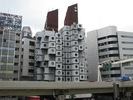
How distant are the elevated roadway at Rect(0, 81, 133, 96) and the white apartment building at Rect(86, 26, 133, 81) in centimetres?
4327

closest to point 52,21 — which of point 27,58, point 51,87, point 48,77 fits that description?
point 27,58

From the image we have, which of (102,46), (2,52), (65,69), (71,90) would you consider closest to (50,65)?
(65,69)

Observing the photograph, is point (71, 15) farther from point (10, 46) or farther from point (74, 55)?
point (10, 46)

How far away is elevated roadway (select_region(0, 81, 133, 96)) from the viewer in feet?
107

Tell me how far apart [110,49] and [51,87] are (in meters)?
58.5

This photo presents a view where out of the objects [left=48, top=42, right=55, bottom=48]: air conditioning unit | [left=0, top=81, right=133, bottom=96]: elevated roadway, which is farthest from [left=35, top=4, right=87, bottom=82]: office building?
[left=0, top=81, right=133, bottom=96]: elevated roadway

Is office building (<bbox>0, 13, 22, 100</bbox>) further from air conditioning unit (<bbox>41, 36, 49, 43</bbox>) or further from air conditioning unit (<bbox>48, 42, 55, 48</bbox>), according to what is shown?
air conditioning unit (<bbox>48, 42, 55, 48</bbox>)

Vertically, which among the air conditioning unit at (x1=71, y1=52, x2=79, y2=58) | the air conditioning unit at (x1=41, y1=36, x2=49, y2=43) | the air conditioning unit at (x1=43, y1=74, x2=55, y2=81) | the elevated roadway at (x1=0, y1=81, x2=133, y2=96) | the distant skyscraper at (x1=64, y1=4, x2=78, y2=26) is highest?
the distant skyscraper at (x1=64, y1=4, x2=78, y2=26)

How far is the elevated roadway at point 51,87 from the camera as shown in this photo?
32.7m

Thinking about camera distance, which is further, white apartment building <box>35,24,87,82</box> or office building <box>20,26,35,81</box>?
office building <box>20,26,35,81</box>

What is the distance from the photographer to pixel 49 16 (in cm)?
8912

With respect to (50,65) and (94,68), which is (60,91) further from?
(94,68)

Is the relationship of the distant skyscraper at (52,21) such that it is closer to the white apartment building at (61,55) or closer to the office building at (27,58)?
the white apartment building at (61,55)

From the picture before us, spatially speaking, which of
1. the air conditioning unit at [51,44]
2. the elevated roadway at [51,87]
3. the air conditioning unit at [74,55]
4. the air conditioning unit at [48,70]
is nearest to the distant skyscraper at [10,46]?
the air conditioning unit at [48,70]
